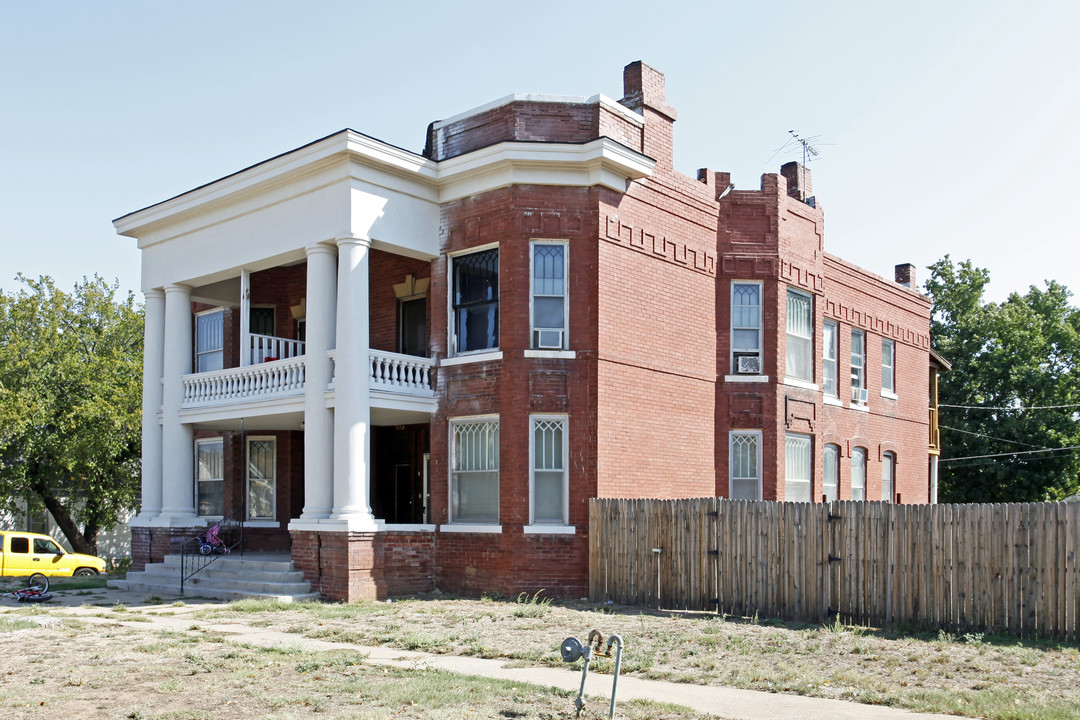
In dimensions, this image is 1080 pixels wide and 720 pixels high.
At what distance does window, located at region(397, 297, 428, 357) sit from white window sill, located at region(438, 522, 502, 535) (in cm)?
395

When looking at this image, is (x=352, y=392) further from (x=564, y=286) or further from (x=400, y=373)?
(x=564, y=286)

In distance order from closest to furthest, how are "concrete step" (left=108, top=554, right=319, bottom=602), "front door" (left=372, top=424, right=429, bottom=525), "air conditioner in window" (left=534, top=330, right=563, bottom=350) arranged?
1. "concrete step" (left=108, top=554, right=319, bottom=602)
2. "air conditioner in window" (left=534, top=330, right=563, bottom=350)
3. "front door" (left=372, top=424, right=429, bottom=525)

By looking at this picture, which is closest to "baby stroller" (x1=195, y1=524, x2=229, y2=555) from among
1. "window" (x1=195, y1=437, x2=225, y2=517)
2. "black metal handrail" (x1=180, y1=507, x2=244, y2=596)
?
"black metal handrail" (x1=180, y1=507, x2=244, y2=596)

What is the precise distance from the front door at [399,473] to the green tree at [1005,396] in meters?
28.8

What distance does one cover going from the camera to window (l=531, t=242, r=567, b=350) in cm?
1895

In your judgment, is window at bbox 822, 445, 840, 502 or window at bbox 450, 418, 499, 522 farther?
window at bbox 822, 445, 840, 502

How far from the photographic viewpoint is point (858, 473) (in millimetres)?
26531

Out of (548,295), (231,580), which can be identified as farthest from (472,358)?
(231,580)

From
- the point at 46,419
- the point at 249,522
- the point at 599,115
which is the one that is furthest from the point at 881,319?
the point at 46,419

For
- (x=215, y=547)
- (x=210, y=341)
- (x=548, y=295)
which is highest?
(x=548, y=295)

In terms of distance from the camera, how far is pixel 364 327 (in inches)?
731

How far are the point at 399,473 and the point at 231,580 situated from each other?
180 inches

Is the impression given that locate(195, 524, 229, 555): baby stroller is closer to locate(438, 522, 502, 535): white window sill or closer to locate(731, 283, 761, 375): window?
locate(438, 522, 502, 535): white window sill

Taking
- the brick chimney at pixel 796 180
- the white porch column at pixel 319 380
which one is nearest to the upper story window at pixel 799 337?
the brick chimney at pixel 796 180
